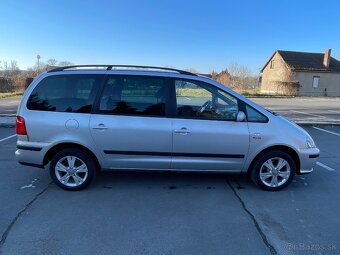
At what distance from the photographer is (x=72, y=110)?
451 centimetres

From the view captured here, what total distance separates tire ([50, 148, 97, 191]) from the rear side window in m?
0.66

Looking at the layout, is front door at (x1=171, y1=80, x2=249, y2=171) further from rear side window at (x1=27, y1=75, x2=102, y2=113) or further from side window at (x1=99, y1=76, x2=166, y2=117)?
rear side window at (x1=27, y1=75, x2=102, y2=113)

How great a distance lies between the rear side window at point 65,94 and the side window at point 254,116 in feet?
7.46

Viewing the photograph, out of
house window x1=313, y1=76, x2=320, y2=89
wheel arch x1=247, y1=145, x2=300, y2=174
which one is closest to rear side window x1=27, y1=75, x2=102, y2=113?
wheel arch x1=247, y1=145, x2=300, y2=174

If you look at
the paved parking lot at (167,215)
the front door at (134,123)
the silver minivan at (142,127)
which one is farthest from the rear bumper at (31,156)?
the front door at (134,123)

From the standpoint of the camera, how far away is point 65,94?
455cm

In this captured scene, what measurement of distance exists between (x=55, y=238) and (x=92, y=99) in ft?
6.62

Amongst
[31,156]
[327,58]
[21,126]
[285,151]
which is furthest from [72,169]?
[327,58]

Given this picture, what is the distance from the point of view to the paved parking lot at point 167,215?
3191 mm

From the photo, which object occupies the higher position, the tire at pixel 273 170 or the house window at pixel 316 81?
the house window at pixel 316 81

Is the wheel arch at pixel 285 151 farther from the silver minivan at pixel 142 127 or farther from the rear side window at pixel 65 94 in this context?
the rear side window at pixel 65 94

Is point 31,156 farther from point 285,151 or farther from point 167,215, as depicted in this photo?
point 285,151

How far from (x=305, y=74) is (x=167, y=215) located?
4436 centimetres

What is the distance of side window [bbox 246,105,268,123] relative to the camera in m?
4.58
